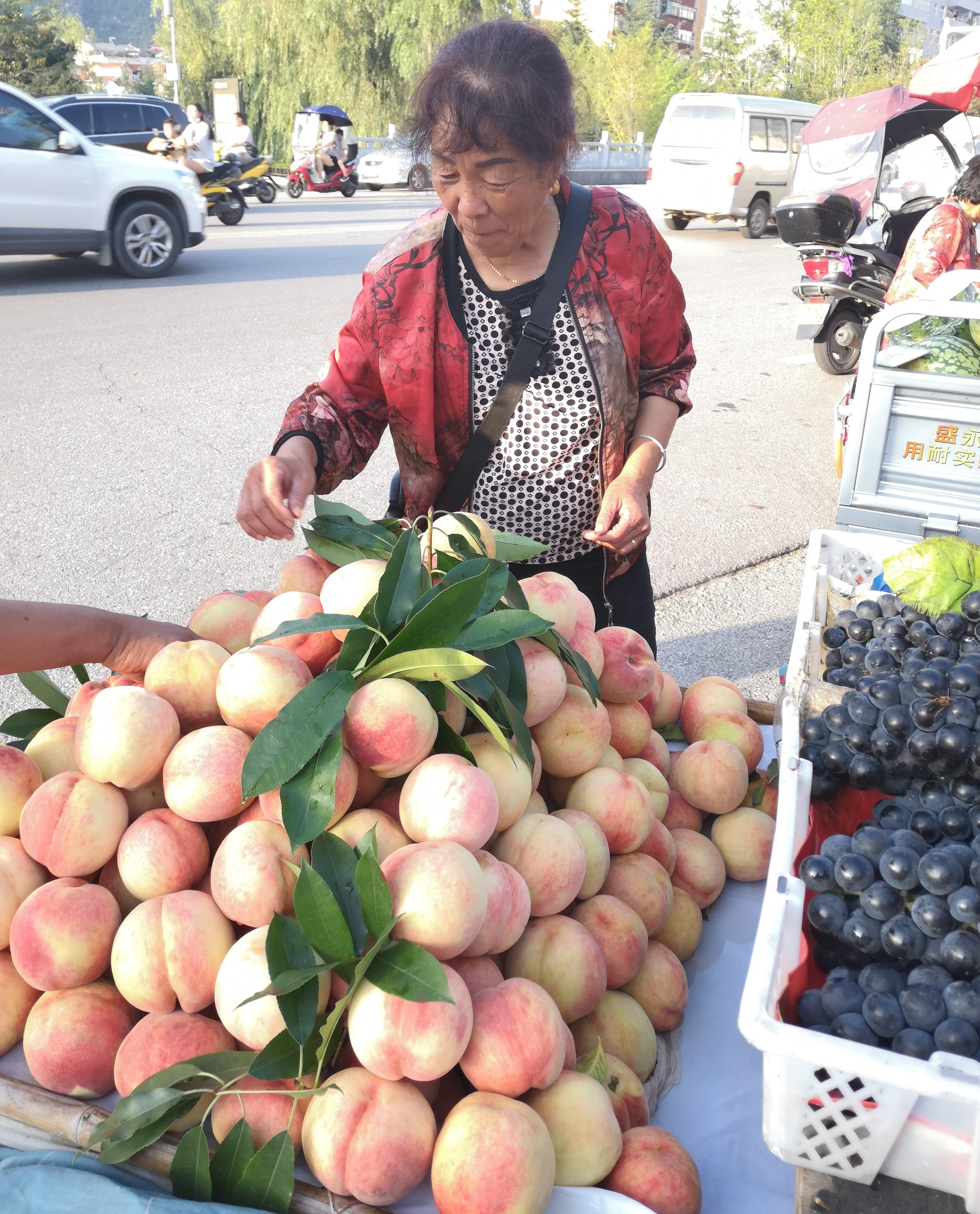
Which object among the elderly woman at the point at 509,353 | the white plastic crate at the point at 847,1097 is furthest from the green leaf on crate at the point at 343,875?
the elderly woman at the point at 509,353

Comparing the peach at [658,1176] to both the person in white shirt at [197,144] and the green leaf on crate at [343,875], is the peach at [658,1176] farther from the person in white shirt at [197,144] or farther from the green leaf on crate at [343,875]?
the person in white shirt at [197,144]

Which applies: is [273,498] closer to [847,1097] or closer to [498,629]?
[498,629]

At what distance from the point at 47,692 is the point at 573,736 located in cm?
96

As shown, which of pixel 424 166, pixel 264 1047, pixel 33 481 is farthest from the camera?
pixel 33 481

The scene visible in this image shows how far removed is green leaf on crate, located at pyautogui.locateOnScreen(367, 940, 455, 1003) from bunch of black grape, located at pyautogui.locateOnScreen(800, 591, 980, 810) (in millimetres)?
726

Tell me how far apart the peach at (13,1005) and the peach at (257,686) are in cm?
43

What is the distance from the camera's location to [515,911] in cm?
127

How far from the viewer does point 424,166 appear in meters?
2.05

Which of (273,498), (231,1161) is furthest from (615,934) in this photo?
(273,498)

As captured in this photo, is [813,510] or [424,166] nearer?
[424,166]

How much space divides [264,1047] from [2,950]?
1.52ft

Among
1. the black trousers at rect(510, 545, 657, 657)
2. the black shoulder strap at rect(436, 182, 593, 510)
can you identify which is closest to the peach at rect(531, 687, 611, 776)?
the black shoulder strap at rect(436, 182, 593, 510)

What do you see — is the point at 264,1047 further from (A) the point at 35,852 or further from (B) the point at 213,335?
(B) the point at 213,335

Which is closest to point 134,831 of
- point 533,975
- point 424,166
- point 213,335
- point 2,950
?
point 2,950
